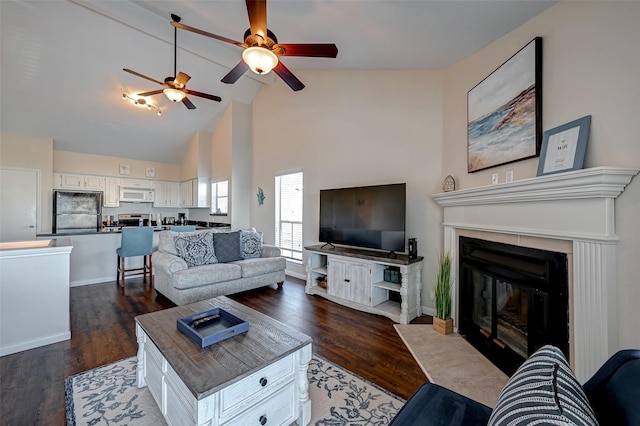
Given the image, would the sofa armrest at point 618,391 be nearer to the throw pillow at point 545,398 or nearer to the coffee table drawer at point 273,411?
the throw pillow at point 545,398

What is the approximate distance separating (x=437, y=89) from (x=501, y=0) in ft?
4.05

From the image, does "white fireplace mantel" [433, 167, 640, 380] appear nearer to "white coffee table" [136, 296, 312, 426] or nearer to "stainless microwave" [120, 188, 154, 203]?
"white coffee table" [136, 296, 312, 426]

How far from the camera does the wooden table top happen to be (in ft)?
4.01

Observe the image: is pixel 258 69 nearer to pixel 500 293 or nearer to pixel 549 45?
pixel 549 45

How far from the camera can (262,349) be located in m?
1.47

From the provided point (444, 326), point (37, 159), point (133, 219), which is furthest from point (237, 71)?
point (133, 219)

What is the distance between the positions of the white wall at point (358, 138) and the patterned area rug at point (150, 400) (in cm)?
173

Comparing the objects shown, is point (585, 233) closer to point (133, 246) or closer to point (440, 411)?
point (440, 411)

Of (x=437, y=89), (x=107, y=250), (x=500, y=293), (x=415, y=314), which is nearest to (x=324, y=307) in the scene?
(x=415, y=314)

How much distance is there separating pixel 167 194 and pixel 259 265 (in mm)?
4820

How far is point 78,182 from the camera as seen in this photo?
5.89 metres

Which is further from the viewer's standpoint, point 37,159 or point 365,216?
point 37,159

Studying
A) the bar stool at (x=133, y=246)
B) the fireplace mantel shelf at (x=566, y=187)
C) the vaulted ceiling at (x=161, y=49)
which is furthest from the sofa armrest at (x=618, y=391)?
the bar stool at (x=133, y=246)

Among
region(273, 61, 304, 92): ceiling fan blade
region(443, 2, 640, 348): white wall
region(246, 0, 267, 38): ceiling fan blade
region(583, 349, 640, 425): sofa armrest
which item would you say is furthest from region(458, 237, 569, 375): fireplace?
region(246, 0, 267, 38): ceiling fan blade
